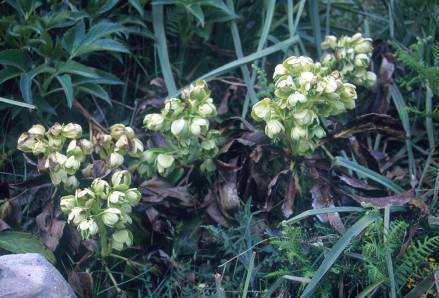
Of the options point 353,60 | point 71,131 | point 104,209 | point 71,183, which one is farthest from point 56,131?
point 353,60

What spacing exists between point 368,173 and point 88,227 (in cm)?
83

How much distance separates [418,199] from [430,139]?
46 cm

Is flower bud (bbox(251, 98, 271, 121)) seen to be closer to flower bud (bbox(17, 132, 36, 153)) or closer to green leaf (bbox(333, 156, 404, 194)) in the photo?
green leaf (bbox(333, 156, 404, 194))

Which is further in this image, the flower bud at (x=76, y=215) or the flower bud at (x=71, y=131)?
the flower bud at (x=71, y=131)

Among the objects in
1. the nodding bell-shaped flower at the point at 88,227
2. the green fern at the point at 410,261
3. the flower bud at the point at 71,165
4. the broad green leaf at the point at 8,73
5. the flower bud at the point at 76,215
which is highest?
the broad green leaf at the point at 8,73

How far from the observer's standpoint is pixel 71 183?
2.01 m

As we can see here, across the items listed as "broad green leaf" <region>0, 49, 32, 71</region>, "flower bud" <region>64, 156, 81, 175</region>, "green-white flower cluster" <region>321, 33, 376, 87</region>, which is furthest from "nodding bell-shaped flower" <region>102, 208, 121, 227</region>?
"green-white flower cluster" <region>321, 33, 376, 87</region>

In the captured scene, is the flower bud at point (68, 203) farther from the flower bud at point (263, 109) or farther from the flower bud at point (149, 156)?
the flower bud at point (263, 109)

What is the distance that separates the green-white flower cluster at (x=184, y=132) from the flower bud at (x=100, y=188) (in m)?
0.23

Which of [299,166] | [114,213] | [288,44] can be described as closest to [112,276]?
[114,213]

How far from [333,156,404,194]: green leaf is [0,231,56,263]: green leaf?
2.79ft

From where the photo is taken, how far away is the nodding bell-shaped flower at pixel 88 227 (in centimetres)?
183

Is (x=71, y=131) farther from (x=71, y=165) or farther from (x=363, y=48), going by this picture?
(x=363, y=48)

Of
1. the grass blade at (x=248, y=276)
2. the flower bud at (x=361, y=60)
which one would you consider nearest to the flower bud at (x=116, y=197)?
the grass blade at (x=248, y=276)
